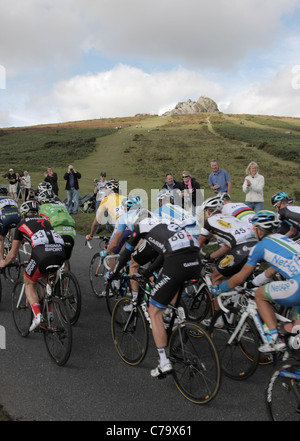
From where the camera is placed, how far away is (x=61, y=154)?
4822 cm

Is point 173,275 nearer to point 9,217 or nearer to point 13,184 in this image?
point 9,217

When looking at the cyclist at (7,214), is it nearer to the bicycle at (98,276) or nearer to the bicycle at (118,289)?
the bicycle at (98,276)

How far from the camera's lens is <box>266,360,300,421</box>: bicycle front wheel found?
10.5 feet

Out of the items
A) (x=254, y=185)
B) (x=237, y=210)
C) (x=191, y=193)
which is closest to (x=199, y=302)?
(x=237, y=210)

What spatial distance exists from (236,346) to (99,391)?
1.70 metres

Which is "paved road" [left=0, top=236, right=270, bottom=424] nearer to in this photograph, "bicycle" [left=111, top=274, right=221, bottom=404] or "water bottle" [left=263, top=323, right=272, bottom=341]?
"bicycle" [left=111, top=274, right=221, bottom=404]

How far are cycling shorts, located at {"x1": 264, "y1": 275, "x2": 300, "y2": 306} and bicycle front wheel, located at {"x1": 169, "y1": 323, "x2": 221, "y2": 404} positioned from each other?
845 mm

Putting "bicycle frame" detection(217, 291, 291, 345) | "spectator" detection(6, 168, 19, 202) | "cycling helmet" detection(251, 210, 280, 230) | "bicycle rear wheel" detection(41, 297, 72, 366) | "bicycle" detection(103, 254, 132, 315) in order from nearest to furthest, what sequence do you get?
"bicycle frame" detection(217, 291, 291, 345)
"cycling helmet" detection(251, 210, 280, 230)
"bicycle rear wheel" detection(41, 297, 72, 366)
"bicycle" detection(103, 254, 132, 315)
"spectator" detection(6, 168, 19, 202)

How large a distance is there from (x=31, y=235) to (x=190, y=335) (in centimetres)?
274

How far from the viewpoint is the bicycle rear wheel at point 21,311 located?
5432 mm

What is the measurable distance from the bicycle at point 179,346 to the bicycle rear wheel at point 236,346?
0.62 metres

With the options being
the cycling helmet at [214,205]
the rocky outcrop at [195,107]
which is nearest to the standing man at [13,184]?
the cycling helmet at [214,205]

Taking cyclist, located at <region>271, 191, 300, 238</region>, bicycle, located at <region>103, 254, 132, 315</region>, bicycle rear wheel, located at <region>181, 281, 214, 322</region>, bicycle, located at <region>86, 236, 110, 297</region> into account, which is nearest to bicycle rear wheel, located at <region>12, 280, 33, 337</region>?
bicycle, located at <region>103, 254, 132, 315</region>

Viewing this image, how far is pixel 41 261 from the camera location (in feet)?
16.4
